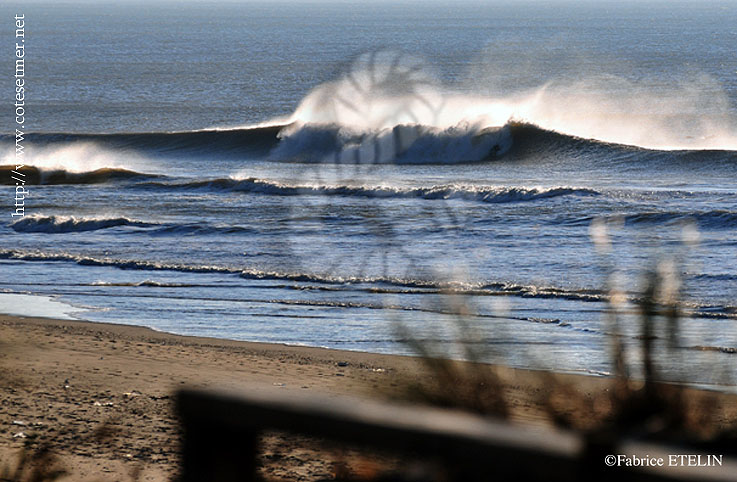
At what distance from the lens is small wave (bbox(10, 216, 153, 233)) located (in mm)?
17562

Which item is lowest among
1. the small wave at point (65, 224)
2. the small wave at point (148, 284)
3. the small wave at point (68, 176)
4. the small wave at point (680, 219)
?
Answer: the small wave at point (68, 176)

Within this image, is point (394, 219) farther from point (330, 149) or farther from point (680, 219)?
point (330, 149)

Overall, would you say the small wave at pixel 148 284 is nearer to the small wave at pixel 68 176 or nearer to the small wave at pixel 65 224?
the small wave at pixel 65 224

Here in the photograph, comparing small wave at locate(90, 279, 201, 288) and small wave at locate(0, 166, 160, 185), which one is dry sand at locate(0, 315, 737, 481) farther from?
small wave at locate(0, 166, 160, 185)

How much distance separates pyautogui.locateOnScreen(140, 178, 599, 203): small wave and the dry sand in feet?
36.3

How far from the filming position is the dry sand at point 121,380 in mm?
5590

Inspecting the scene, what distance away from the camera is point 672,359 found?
1976 mm

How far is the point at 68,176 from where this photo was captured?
26188mm

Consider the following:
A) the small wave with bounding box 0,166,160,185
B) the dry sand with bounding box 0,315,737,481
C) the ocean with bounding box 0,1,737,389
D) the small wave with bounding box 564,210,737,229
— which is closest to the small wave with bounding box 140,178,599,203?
the ocean with bounding box 0,1,737,389

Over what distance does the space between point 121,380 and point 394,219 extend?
429 inches

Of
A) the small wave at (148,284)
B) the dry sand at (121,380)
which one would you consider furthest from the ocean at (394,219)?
the dry sand at (121,380)

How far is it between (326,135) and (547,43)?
77969 millimetres

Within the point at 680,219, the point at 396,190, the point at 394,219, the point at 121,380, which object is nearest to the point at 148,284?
the point at 121,380

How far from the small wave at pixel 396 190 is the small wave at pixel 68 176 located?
1.91 m
